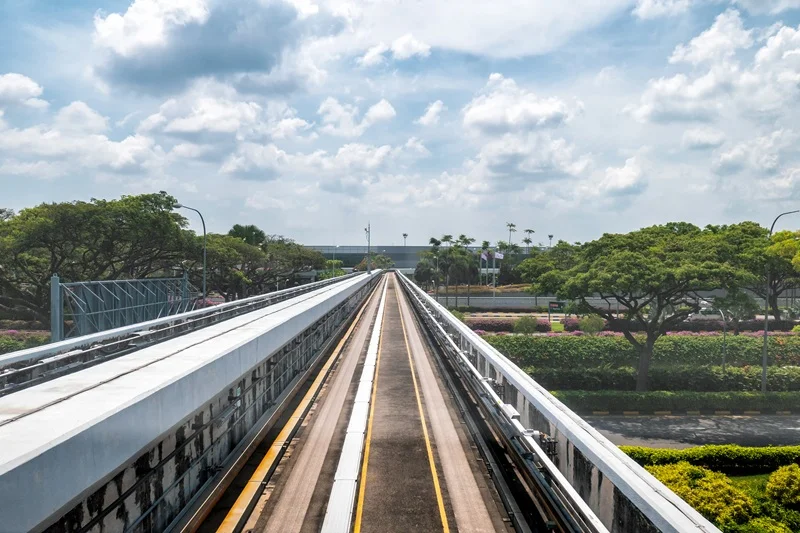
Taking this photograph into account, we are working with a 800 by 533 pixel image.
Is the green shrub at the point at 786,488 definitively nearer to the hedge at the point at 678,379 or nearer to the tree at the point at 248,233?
the hedge at the point at 678,379

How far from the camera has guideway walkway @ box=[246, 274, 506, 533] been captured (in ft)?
30.8

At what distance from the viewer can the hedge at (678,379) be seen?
39.7 meters

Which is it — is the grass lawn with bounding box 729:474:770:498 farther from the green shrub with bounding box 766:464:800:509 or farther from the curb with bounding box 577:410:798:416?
the curb with bounding box 577:410:798:416

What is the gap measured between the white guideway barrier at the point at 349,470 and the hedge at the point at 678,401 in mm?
21041

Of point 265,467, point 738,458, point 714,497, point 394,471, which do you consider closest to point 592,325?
point 738,458

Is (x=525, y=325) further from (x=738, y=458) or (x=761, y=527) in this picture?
(x=761, y=527)

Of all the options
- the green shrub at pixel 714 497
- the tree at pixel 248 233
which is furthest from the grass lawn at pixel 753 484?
the tree at pixel 248 233

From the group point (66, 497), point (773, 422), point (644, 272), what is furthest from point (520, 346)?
point (66, 497)

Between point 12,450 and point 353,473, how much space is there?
662 centimetres

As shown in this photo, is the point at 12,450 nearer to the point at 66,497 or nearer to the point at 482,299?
the point at 66,497

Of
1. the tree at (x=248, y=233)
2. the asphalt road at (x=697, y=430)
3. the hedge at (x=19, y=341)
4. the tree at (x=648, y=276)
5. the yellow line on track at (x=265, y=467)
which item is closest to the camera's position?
the yellow line on track at (x=265, y=467)

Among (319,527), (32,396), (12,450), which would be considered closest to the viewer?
(12,450)

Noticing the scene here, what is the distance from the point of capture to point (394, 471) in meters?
11.4

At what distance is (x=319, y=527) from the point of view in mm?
9086
